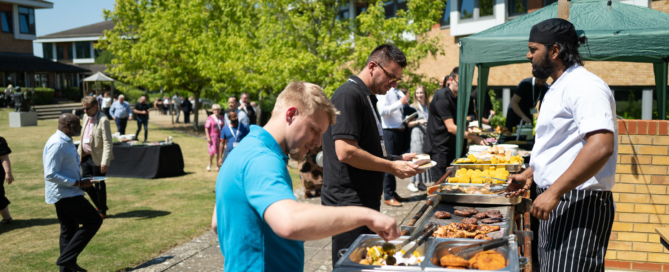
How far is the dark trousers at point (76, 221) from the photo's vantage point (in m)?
5.27

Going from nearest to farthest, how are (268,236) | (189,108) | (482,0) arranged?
(268,236) < (482,0) < (189,108)

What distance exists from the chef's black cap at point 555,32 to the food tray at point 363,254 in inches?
50.5

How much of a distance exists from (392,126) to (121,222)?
482cm

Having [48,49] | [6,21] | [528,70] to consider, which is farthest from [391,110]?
[48,49]

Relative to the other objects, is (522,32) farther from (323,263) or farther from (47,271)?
(47,271)

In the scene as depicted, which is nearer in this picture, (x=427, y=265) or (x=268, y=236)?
(x=268, y=236)

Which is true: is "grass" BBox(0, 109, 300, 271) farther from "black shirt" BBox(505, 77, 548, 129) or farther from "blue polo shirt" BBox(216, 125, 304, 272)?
"black shirt" BBox(505, 77, 548, 129)

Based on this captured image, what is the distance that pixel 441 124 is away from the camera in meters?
6.88

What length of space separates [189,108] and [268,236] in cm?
3054

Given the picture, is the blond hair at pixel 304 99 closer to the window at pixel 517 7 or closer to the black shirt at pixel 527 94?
the black shirt at pixel 527 94

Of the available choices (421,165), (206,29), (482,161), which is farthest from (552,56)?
(206,29)

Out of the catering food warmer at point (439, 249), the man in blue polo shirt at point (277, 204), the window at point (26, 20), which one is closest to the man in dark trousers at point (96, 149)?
the catering food warmer at point (439, 249)

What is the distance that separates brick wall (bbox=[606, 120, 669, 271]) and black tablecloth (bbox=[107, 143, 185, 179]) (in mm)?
10132

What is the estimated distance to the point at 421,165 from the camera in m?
3.31
